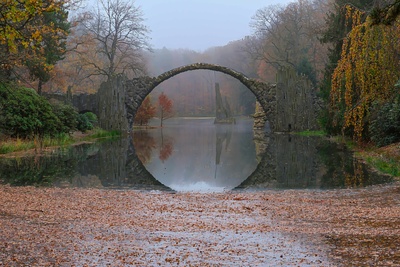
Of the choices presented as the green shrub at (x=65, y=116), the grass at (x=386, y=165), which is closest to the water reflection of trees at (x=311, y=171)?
the grass at (x=386, y=165)

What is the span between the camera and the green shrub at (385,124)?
45.3 feet

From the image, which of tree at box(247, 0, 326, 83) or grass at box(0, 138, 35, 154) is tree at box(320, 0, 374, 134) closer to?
grass at box(0, 138, 35, 154)

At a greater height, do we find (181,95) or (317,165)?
(181,95)

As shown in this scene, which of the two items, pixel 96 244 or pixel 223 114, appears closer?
pixel 96 244

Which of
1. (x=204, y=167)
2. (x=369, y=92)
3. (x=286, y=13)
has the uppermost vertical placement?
(x=286, y=13)

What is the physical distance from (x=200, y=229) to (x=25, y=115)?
46.0 feet

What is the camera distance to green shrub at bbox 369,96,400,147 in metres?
13.8

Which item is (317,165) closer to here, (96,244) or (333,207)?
(333,207)

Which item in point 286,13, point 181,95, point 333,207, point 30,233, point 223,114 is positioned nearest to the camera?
point 30,233

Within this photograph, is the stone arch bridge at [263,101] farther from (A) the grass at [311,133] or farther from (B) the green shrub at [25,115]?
(B) the green shrub at [25,115]

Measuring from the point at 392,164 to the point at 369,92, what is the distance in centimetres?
187

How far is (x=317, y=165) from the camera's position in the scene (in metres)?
13.7

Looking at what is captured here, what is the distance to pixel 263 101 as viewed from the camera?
1168 inches

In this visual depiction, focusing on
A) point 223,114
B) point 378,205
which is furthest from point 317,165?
point 223,114
